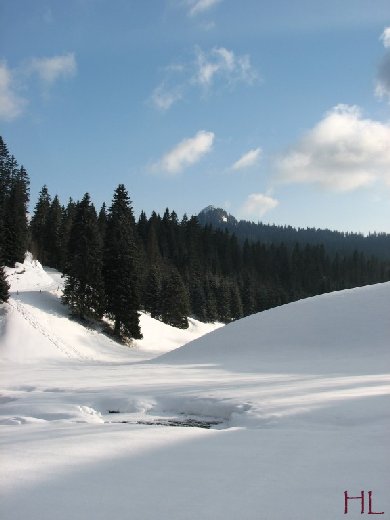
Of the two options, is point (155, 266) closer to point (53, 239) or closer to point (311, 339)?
point (53, 239)

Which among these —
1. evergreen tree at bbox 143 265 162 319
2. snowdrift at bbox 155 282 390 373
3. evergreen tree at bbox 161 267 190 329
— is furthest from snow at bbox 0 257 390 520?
evergreen tree at bbox 143 265 162 319

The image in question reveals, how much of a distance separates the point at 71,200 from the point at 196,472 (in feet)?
349

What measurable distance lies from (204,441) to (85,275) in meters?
34.0

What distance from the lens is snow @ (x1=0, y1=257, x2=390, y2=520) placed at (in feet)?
15.5

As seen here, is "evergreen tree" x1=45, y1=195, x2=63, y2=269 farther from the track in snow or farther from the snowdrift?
the snowdrift

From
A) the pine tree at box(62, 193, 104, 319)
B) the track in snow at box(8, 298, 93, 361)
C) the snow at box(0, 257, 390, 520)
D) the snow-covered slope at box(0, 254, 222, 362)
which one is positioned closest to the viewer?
the snow at box(0, 257, 390, 520)

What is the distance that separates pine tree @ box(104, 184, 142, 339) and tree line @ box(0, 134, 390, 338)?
92 millimetres

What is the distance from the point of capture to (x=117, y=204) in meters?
46.8

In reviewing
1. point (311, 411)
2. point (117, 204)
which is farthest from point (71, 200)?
point (311, 411)

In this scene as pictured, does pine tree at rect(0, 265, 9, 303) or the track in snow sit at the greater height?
pine tree at rect(0, 265, 9, 303)

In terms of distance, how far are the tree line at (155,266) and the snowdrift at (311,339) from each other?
→ 599 inches

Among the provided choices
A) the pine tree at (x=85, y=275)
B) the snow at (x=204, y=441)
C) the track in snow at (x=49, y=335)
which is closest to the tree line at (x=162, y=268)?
the pine tree at (x=85, y=275)

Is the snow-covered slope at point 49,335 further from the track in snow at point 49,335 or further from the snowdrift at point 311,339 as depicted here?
the snowdrift at point 311,339

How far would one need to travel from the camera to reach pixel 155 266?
239ft
